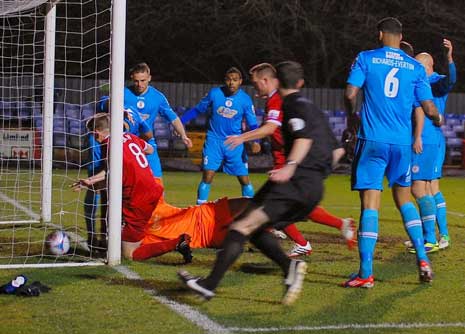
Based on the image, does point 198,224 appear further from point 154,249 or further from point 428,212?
point 428,212

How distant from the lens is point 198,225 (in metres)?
9.38

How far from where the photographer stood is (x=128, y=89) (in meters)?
11.1

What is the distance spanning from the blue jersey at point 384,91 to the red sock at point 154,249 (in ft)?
6.76

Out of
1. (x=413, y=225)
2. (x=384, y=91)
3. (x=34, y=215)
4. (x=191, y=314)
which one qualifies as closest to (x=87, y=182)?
(x=191, y=314)

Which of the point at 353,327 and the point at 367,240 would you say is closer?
the point at 353,327

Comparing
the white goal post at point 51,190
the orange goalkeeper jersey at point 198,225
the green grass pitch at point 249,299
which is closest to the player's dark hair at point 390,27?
the green grass pitch at point 249,299

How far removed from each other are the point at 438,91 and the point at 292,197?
3.90 m

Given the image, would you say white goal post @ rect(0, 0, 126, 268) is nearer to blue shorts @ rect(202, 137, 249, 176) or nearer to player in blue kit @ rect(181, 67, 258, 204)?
player in blue kit @ rect(181, 67, 258, 204)

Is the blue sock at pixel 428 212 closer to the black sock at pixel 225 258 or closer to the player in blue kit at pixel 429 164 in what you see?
the player in blue kit at pixel 429 164

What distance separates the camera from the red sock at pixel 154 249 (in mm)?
8680

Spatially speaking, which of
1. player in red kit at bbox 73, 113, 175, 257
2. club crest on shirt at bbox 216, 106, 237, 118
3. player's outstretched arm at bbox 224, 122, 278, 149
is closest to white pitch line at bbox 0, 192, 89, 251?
player in red kit at bbox 73, 113, 175, 257

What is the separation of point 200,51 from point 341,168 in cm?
1188

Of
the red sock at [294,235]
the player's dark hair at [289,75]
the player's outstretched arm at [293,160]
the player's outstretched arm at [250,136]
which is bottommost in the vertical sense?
the red sock at [294,235]

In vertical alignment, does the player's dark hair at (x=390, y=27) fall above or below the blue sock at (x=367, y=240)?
above
